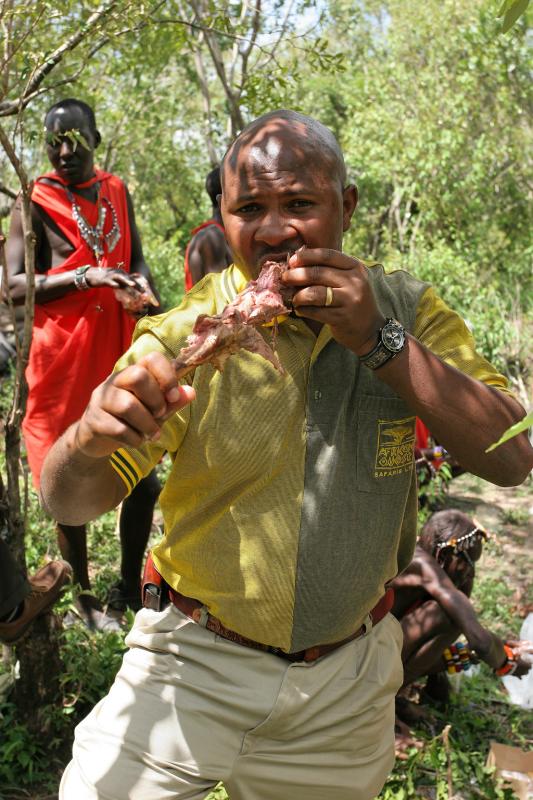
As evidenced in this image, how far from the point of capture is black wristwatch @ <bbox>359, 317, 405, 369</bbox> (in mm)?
1817

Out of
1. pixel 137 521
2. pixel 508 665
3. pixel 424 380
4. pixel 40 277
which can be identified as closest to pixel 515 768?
pixel 508 665

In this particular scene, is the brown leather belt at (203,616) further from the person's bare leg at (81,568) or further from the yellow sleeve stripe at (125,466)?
the person's bare leg at (81,568)

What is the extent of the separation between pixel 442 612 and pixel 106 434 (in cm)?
263

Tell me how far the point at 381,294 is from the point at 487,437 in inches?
17.2

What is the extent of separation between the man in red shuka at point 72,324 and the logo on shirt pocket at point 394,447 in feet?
7.22

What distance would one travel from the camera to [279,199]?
192 cm

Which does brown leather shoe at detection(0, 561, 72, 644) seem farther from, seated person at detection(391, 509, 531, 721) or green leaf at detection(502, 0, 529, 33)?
green leaf at detection(502, 0, 529, 33)

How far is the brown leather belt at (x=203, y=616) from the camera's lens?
204cm

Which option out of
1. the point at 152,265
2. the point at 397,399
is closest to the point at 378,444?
the point at 397,399

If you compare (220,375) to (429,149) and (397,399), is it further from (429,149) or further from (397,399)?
(429,149)

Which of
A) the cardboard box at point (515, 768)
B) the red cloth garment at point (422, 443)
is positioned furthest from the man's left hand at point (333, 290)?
the red cloth garment at point (422, 443)

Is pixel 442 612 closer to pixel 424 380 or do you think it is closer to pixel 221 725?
pixel 221 725

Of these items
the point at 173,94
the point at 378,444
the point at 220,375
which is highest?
the point at 173,94

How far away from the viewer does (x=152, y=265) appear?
45.8 ft
